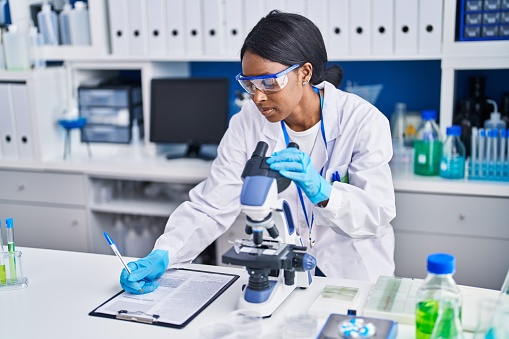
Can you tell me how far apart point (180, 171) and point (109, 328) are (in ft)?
4.60

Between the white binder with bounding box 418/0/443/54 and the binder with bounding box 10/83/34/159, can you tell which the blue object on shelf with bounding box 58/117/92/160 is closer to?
the binder with bounding box 10/83/34/159

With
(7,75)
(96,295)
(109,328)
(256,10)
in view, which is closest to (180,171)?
(256,10)

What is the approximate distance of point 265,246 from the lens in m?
1.40

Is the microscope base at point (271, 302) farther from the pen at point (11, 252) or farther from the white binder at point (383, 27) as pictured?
the white binder at point (383, 27)

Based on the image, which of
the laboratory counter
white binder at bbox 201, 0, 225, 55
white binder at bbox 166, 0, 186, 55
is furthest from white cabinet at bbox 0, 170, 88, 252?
the laboratory counter

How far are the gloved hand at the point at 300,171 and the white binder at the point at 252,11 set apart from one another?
4.46ft

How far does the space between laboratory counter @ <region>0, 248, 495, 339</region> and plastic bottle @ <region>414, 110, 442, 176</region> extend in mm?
1124

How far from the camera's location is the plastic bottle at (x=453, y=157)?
247cm

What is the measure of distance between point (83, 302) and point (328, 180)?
2.47 feet

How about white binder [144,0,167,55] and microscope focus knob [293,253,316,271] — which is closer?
microscope focus knob [293,253,316,271]

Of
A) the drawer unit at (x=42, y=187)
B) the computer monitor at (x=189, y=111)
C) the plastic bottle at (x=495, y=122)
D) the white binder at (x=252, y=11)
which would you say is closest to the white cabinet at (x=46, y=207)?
the drawer unit at (x=42, y=187)

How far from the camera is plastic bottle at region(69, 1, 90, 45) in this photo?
3092mm

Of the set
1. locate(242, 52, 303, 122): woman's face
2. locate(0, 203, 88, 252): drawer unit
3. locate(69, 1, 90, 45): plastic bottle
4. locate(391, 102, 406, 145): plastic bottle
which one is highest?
locate(69, 1, 90, 45): plastic bottle

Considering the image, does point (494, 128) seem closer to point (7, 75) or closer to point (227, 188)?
point (227, 188)
